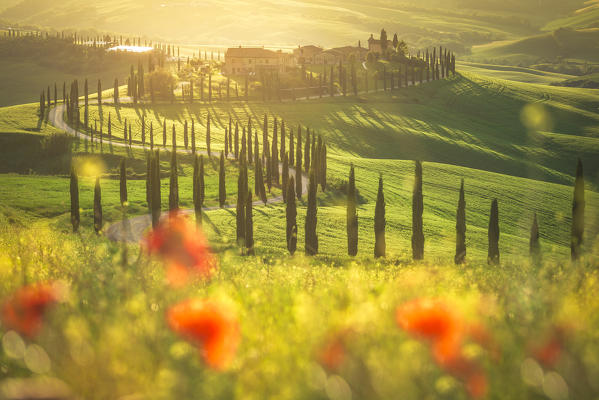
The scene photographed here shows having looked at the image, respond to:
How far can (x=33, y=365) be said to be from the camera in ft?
29.1

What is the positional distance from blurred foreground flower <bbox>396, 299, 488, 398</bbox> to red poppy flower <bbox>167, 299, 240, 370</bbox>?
313cm

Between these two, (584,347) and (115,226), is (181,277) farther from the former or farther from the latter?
(115,226)

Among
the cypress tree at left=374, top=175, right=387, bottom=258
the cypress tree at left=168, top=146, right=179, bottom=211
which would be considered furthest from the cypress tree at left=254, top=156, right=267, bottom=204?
the cypress tree at left=374, top=175, right=387, bottom=258

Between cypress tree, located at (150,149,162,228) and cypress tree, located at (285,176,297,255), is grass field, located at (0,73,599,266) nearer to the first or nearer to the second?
cypress tree, located at (285,176,297,255)

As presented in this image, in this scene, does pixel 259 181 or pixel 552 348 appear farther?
pixel 259 181

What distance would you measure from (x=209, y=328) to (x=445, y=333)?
431 cm

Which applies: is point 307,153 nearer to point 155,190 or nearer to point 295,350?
point 155,190

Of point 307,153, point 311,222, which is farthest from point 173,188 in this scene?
point 307,153

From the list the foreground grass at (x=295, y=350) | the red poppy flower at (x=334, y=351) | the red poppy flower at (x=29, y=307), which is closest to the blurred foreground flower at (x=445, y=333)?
the foreground grass at (x=295, y=350)

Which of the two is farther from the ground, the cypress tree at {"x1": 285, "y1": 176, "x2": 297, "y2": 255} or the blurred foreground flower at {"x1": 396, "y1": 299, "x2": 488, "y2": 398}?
the blurred foreground flower at {"x1": 396, "y1": 299, "x2": 488, "y2": 398}

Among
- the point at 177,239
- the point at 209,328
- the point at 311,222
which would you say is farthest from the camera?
the point at 177,239

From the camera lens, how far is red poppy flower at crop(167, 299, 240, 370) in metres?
8.99

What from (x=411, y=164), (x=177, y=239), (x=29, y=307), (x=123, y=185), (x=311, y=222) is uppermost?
(x=29, y=307)

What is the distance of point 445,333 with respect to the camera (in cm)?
965
